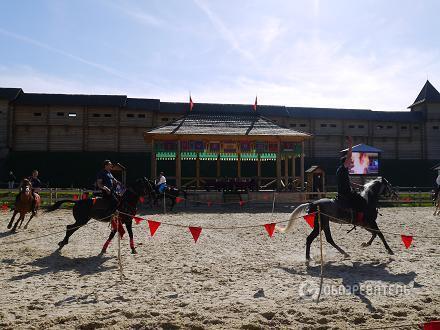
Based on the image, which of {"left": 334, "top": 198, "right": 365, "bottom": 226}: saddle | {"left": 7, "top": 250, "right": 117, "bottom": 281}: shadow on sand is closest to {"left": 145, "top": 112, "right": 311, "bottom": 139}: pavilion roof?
{"left": 7, "top": 250, "right": 117, "bottom": 281}: shadow on sand

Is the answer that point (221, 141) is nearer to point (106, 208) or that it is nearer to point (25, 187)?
point (25, 187)

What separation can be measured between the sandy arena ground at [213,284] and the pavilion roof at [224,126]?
1162cm

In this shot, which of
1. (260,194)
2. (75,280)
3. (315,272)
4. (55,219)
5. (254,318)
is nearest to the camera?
(254,318)

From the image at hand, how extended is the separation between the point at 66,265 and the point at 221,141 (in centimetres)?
1554

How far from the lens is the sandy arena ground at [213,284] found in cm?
446

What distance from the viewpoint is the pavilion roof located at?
2081cm

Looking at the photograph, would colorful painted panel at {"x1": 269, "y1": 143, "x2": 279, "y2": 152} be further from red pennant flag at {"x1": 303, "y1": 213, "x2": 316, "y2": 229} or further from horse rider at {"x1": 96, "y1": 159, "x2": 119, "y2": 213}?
horse rider at {"x1": 96, "y1": 159, "x2": 119, "y2": 213}

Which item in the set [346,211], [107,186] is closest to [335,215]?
[346,211]

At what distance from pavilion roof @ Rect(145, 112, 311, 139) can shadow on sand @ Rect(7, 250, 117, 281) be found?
12798mm

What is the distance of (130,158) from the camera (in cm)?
3125

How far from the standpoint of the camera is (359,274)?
21.2 feet

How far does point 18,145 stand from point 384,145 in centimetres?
3755

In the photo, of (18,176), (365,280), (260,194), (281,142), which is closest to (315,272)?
(365,280)

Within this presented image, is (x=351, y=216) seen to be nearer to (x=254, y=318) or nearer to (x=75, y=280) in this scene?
(x=254, y=318)
